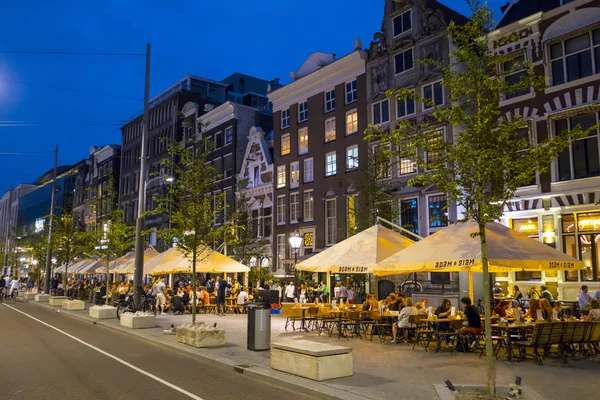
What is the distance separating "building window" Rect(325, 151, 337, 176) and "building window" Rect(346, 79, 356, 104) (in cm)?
381

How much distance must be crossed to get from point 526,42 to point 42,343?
73.5ft

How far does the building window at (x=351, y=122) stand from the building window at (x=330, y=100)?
77.8 inches

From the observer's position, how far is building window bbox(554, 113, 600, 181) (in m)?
21.3

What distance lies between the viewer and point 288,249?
40.1 metres

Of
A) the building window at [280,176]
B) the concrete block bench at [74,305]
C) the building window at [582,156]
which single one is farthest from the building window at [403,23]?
the concrete block bench at [74,305]

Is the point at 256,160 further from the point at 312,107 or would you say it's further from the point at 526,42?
the point at 526,42

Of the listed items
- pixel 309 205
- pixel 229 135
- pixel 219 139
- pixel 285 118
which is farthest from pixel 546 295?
pixel 219 139

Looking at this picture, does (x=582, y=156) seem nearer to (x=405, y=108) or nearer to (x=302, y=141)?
(x=405, y=108)

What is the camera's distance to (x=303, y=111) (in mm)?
40625

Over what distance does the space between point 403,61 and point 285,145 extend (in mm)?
12812

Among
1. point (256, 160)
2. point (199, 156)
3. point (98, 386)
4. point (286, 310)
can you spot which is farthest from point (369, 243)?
point (256, 160)

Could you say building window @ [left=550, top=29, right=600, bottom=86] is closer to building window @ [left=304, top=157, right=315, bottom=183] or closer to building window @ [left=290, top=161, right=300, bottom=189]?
building window @ [left=304, top=157, right=315, bottom=183]

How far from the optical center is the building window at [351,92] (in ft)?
118

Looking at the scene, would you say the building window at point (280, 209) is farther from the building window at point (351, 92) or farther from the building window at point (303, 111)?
the building window at point (351, 92)
